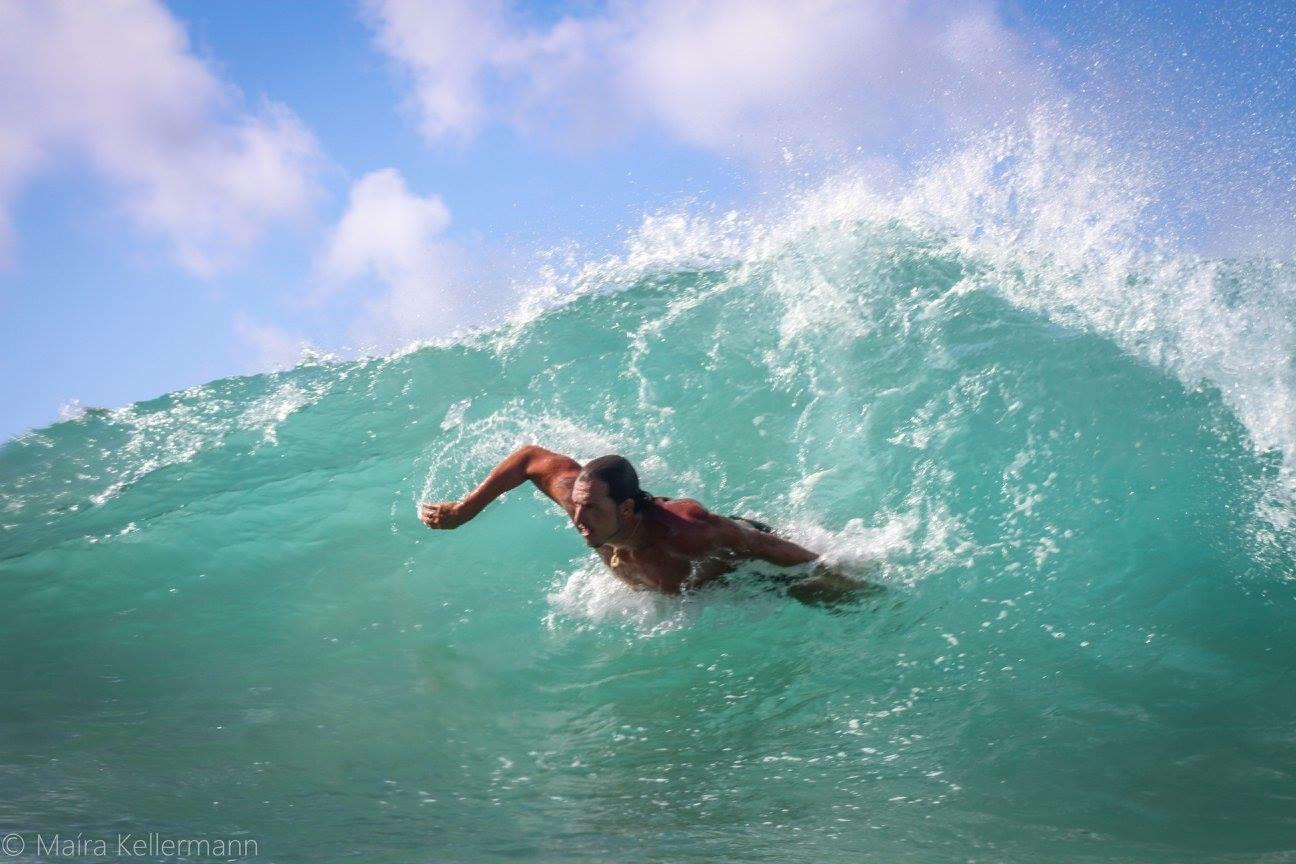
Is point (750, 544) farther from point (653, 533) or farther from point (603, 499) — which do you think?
point (603, 499)

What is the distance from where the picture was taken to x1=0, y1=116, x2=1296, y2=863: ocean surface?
3.64 m

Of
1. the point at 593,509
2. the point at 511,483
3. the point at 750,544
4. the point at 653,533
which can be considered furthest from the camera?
the point at 511,483

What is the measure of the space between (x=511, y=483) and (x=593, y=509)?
993 mm

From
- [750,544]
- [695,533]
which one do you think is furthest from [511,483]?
[750,544]

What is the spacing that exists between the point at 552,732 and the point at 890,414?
13.6ft

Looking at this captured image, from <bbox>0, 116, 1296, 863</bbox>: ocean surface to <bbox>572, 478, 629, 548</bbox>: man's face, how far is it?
2.59 feet

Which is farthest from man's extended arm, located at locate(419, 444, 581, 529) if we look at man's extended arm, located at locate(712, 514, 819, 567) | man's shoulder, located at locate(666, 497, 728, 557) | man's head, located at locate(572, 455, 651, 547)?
man's extended arm, located at locate(712, 514, 819, 567)

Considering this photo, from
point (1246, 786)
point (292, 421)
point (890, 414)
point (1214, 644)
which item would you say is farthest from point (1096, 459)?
point (292, 421)

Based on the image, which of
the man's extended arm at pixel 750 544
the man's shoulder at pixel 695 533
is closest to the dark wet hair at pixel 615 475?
the man's shoulder at pixel 695 533

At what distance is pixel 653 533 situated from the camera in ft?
17.6

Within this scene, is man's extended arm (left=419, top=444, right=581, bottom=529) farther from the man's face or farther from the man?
the man's face

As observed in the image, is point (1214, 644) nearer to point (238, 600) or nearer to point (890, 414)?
point (890, 414)

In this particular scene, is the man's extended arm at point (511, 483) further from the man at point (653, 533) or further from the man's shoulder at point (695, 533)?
the man's shoulder at point (695, 533)

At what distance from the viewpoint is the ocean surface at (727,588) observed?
12.0 ft
